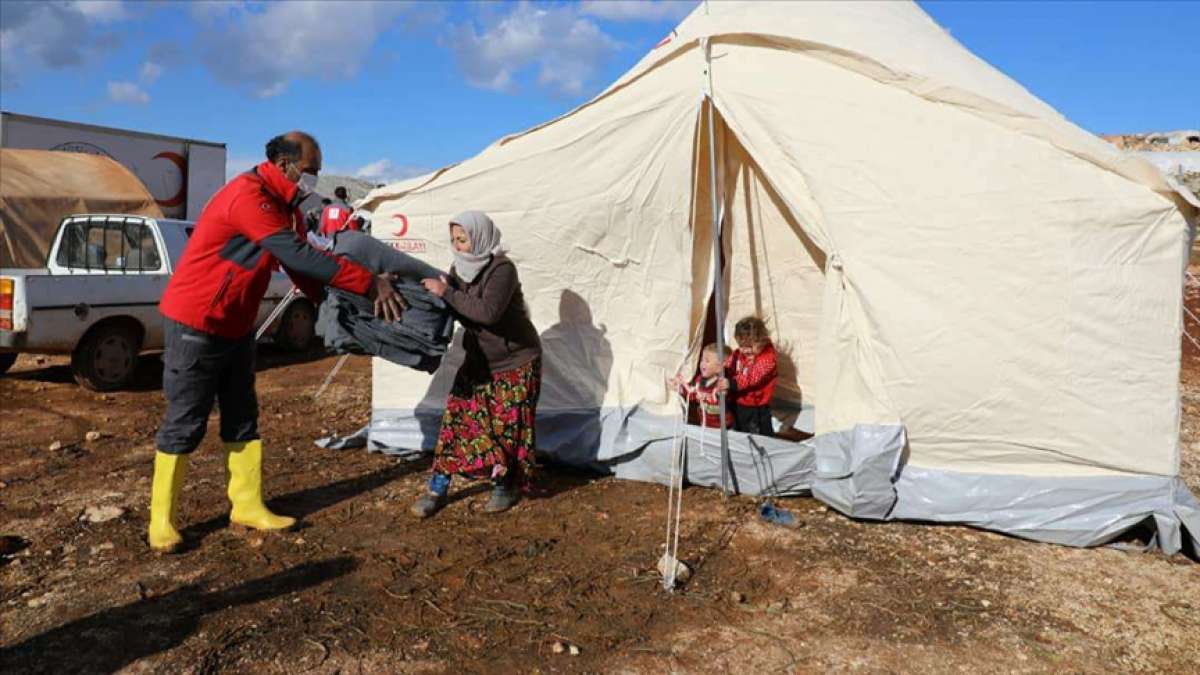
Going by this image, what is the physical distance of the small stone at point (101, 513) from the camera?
4.36 meters

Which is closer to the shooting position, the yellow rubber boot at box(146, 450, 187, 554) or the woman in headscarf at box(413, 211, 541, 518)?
the yellow rubber boot at box(146, 450, 187, 554)

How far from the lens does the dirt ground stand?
3129 millimetres

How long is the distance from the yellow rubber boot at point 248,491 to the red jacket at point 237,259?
687 mm

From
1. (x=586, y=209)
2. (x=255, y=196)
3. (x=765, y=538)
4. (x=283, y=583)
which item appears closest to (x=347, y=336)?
(x=255, y=196)

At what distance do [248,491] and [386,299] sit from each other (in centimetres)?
125

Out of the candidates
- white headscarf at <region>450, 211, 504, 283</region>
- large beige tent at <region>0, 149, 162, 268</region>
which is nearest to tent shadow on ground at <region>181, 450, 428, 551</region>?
white headscarf at <region>450, 211, 504, 283</region>

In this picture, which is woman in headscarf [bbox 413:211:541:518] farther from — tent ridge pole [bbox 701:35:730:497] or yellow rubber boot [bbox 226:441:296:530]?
tent ridge pole [bbox 701:35:730:497]

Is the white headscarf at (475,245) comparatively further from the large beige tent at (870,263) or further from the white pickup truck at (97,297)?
the white pickup truck at (97,297)

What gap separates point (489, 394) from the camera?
179 inches

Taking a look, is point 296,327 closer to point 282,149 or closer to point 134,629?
point 282,149

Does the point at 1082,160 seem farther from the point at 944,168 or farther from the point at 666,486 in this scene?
the point at 666,486

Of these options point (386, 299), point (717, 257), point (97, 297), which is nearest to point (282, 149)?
point (386, 299)

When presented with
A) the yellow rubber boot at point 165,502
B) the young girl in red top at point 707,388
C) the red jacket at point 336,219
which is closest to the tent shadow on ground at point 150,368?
the red jacket at point 336,219

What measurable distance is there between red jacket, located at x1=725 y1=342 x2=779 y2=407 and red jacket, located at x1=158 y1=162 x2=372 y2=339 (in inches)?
94.0
